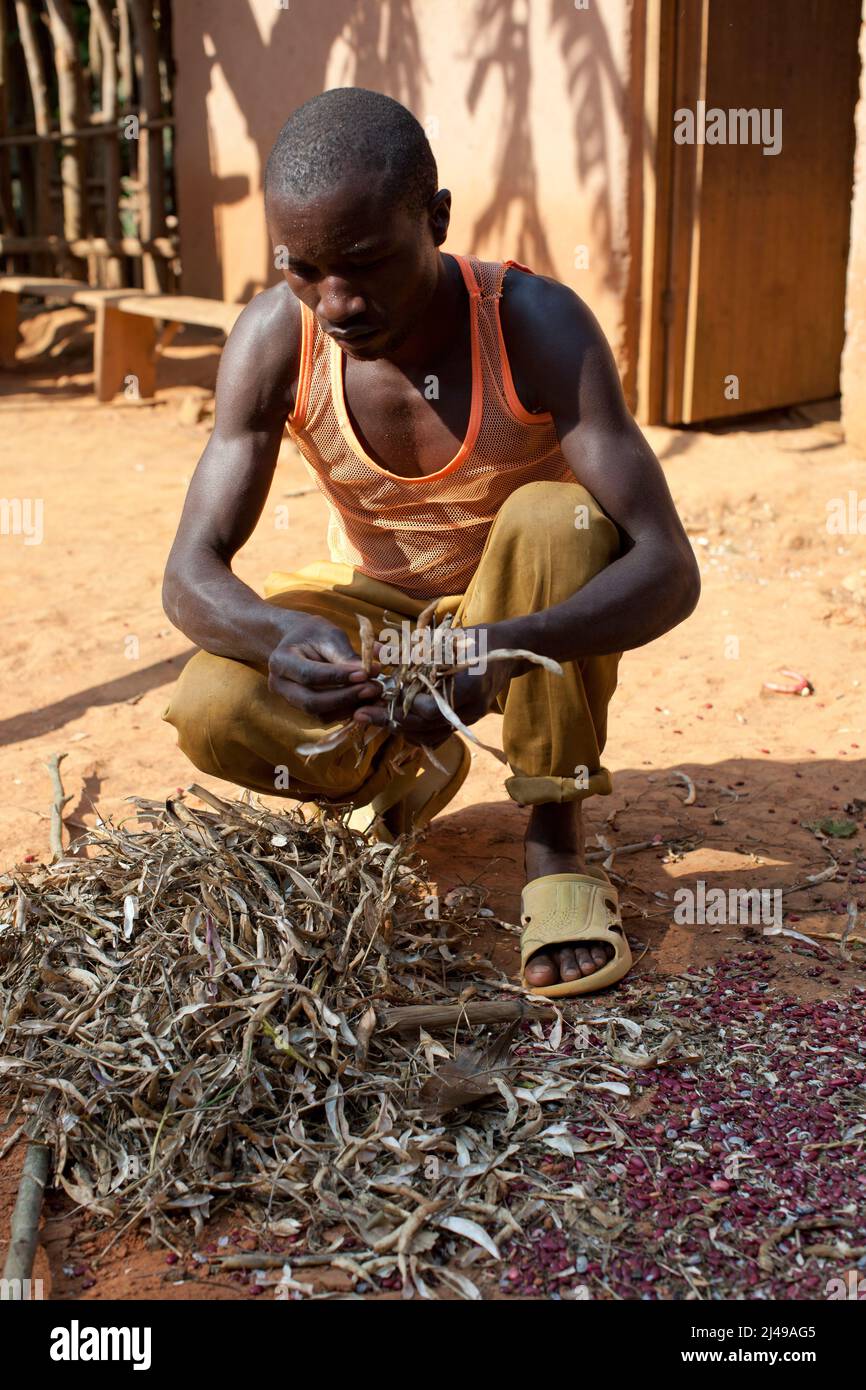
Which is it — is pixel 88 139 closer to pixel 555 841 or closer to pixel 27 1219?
pixel 555 841

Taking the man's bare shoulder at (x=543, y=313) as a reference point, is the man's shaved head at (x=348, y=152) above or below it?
above

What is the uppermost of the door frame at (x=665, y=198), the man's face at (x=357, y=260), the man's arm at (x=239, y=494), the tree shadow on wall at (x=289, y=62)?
the tree shadow on wall at (x=289, y=62)

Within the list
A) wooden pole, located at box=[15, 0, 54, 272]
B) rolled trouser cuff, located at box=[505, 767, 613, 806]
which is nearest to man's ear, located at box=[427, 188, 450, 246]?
rolled trouser cuff, located at box=[505, 767, 613, 806]

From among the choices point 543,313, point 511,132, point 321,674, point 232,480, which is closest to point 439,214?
point 543,313

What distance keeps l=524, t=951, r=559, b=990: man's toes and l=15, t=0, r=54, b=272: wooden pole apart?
29.1 ft

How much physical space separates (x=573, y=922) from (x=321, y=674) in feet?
2.30

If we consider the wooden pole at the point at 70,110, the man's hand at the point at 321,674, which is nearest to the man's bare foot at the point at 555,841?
the man's hand at the point at 321,674

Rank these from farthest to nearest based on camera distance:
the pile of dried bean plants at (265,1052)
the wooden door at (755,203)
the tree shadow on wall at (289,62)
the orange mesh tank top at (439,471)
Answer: the tree shadow on wall at (289,62), the wooden door at (755,203), the orange mesh tank top at (439,471), the pile of dried bean plants at (265,1052)

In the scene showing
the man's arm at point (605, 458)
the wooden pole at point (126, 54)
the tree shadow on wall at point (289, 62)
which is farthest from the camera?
the wooden pole at point (126, 54)

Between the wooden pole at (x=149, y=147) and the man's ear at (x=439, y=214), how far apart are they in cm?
704

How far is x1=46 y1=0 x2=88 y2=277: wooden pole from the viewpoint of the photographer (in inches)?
354

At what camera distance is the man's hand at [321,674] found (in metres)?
2.25

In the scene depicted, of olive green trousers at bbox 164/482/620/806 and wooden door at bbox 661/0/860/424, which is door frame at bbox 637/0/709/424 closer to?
wooden door at bbox 661/0/860/424

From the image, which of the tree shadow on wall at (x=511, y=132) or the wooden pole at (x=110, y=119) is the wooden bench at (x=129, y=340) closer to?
the wooden pole at (x=110, y=119)
